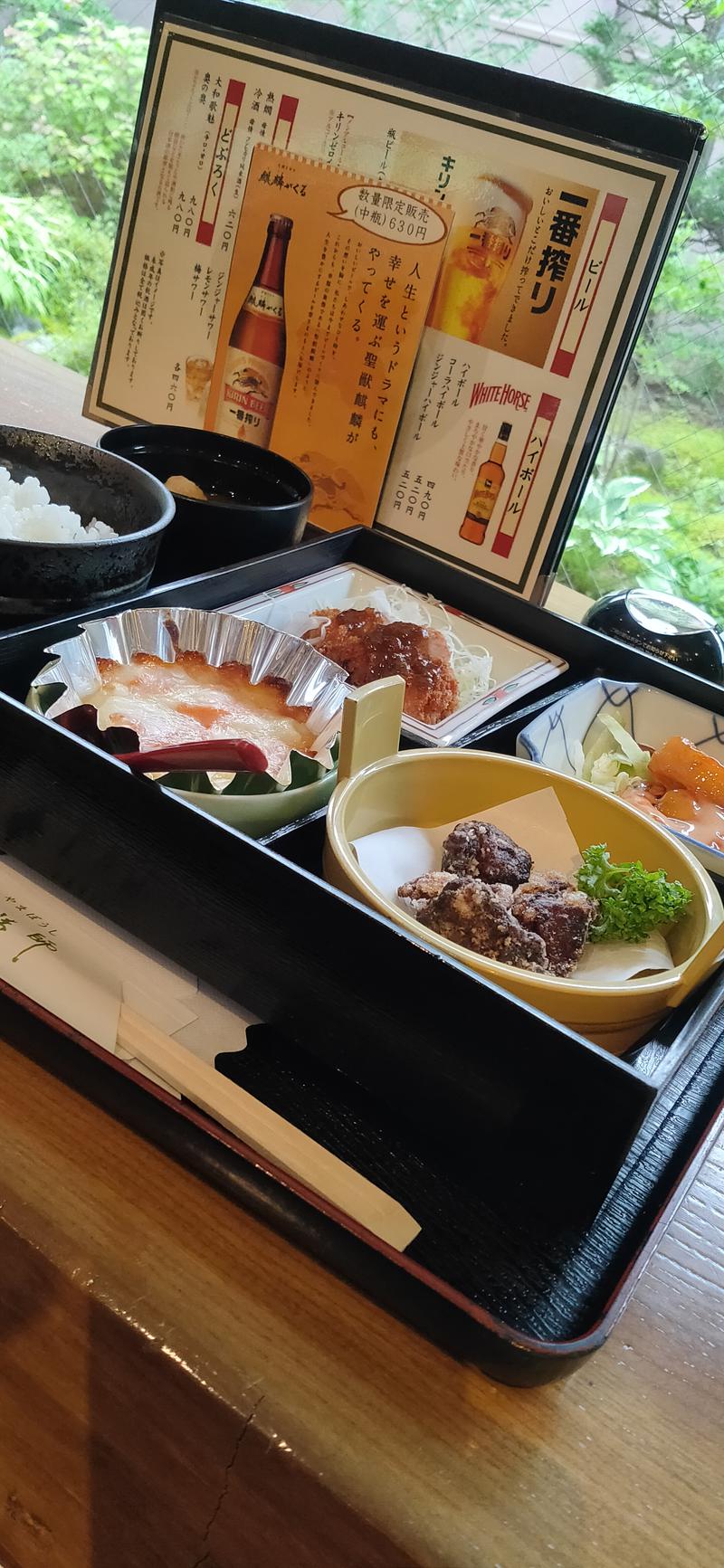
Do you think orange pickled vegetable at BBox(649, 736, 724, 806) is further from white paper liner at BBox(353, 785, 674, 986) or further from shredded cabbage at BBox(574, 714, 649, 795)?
white paper liner at BBox(353, 785, 674, 986)

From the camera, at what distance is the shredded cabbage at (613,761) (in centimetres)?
153

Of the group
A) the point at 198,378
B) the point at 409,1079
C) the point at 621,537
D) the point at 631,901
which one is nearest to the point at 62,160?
the point at 621,537

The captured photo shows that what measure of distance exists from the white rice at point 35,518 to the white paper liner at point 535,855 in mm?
534

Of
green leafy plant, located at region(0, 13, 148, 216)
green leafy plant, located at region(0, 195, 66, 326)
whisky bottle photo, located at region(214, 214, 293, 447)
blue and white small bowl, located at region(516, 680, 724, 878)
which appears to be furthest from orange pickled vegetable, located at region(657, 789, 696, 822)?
green leafy plant, located at region(0, 195, 66, 326)

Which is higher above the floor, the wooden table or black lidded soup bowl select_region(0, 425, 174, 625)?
black lidded soup bowl select_region(0, 425, 174, 625)

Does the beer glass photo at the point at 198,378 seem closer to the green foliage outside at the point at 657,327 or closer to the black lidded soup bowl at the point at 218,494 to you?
the black lidded soup bowl at the point at 218,494

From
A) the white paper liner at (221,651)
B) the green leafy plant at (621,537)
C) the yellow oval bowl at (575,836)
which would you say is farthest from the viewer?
the green leafy plant at (621,537)

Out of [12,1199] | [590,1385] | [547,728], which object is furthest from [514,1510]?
[547,728]

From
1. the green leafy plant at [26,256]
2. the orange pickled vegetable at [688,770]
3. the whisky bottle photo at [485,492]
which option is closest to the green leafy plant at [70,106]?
the green leafy plant at [26,256]

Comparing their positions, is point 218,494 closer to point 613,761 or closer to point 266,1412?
point 613,761

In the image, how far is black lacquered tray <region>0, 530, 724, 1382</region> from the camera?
30.9 inches

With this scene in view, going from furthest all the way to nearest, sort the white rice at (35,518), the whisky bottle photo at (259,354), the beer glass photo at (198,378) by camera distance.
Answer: the beer glass photo at (198,378) < the whisky bottle photo at (259,354) < the white rice at (35,518)

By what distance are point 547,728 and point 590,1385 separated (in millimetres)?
853

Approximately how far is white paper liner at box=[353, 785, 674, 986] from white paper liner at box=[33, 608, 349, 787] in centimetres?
15
